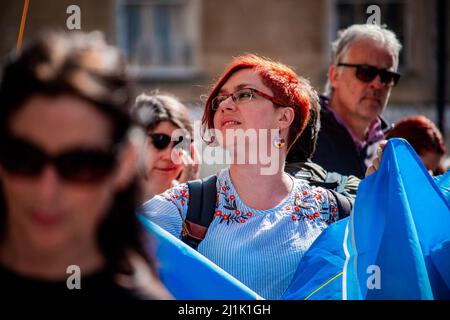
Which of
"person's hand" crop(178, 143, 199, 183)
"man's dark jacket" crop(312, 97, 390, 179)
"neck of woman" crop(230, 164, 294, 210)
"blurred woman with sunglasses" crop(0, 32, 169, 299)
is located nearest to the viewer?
"blurred woman with sunglasses" crop(0, 32, 169, 299)

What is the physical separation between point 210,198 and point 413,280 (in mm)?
833

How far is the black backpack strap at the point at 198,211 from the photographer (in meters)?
2.95

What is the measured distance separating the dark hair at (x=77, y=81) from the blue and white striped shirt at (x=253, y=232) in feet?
3.81

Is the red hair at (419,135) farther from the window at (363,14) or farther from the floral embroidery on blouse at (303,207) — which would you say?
the window at (363,14)

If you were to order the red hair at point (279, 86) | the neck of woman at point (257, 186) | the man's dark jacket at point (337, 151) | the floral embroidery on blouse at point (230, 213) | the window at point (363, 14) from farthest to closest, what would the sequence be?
the window at point (363, 14) → the man's dark jacket at point (337, 151) → the red hair at point (279, 86) → the neck of woman at point (257, 186) → the floral embroidery on blouse at point (230, 213)

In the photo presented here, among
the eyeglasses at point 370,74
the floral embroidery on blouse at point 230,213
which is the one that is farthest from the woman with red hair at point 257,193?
the eyeglasses at point 370,74

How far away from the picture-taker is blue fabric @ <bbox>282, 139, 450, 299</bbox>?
8.76 ft

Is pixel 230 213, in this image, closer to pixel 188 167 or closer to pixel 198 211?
pixel 198 211

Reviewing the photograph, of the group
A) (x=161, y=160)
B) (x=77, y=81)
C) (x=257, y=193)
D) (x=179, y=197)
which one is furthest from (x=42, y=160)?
(x=161, y=160)

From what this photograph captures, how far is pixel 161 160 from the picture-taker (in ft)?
12.6

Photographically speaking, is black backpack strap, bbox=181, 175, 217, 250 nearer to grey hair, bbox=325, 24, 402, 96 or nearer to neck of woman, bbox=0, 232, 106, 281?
neck of woman, bbox=0, 232, 106, 281

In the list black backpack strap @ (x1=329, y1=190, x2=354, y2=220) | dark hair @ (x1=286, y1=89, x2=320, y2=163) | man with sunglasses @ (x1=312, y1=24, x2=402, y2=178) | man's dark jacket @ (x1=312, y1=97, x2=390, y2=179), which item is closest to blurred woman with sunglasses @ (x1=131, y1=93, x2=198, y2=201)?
dark hair @ (x1=286, y1=89, x2=320, y2=163)

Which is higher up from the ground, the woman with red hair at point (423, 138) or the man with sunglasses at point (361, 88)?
the man with sunglasses at point (361, 88)
